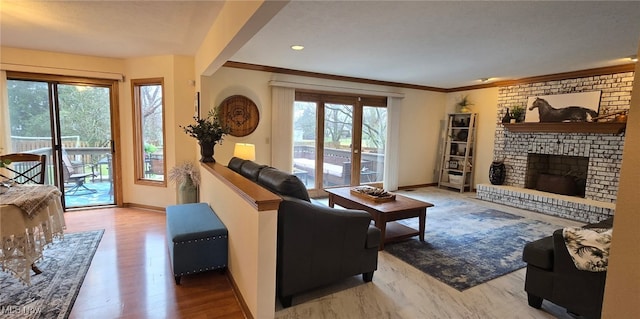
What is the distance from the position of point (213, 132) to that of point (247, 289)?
6.87 feet

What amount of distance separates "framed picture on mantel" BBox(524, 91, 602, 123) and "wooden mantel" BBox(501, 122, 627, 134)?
0.16m

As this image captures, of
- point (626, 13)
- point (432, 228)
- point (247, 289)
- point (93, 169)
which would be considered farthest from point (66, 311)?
point (626, 13)

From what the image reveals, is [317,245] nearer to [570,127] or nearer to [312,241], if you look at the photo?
[312,241]

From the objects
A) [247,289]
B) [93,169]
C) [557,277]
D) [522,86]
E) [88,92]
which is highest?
[522,86]

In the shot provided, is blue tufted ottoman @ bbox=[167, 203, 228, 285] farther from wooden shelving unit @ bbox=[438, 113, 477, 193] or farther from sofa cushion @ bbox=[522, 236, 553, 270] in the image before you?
wooden shelving unit @ bbox=[438, 113, 477, 193]

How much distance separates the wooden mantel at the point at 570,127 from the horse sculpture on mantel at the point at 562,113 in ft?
0.57

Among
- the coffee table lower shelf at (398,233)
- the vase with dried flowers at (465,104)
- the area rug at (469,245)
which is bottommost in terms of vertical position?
the area rug at (469,245)

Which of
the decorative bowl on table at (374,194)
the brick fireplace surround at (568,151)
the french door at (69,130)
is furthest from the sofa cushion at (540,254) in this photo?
the french door at (69,130)

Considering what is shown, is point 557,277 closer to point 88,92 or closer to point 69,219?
point 69,219

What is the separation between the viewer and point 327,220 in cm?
227

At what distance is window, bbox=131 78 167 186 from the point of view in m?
4.61

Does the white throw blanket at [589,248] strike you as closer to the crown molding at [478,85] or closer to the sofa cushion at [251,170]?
the sofa cushion at [251,170]

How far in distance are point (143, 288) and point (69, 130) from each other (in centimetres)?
334

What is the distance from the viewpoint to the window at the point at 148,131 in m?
4.61
